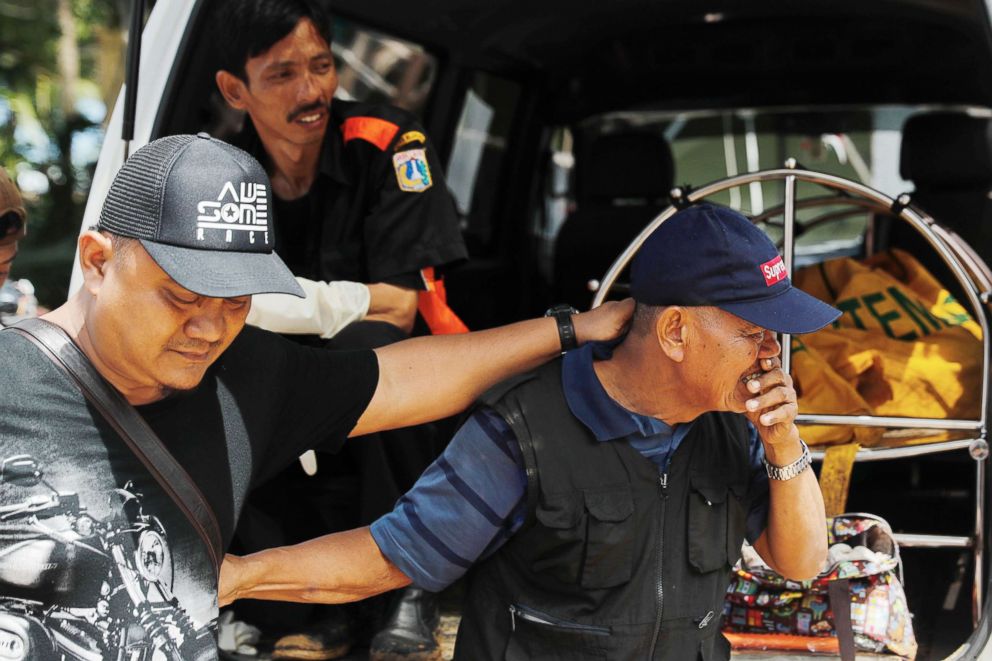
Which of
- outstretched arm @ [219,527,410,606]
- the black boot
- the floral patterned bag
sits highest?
outstretched arm @ [219,527,410,606]

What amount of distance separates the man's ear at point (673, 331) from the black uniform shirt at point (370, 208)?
1.03 meters

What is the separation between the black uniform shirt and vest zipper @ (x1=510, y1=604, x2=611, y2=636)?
3.57 ft

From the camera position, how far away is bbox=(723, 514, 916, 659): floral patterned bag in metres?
2.26

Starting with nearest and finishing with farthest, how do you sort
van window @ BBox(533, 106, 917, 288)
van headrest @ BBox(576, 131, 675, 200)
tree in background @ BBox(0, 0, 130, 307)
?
van window @ BBox(533, 106, 917, 288), van headrest @ BBox(576, 131, 675, 200), tree in background @ BBox(0, 0, 130, 307)

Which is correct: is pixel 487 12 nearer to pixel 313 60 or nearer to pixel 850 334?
pixel 313 60

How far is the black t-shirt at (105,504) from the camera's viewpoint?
1497 mm

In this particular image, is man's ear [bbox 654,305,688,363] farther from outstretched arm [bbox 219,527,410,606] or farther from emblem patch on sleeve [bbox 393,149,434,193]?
emblem patch on sleeve [bbox 393,149,434,193]

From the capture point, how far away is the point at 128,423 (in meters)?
1.57

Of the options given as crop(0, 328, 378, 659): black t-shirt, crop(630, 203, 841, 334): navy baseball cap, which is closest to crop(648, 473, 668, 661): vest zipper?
crop(630, 203, 841, 334): navy baseball cap

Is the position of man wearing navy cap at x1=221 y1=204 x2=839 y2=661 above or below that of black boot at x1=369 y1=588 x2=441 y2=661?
above

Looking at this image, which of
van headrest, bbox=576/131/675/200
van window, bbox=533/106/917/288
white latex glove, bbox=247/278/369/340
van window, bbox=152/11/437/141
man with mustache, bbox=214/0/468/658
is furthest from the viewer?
van headrest, bbox=576/131/675/200

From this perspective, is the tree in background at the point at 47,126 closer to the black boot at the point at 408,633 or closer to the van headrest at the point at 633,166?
the van headrest at the point at 633,166

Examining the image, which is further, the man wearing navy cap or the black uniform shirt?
the black uniform shirt

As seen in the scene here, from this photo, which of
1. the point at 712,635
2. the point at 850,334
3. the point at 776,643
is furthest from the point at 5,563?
the point at 850,334
